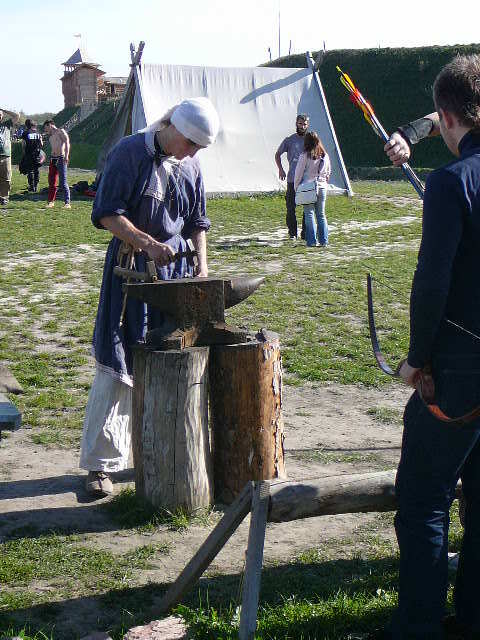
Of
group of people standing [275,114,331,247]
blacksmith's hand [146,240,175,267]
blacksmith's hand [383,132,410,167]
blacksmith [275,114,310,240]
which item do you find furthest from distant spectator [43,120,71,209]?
blacksmith's hand [383,132,410,167]

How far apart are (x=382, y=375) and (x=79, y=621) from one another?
3675 millimetres

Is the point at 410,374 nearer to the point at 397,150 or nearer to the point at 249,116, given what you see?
the point at 397,150

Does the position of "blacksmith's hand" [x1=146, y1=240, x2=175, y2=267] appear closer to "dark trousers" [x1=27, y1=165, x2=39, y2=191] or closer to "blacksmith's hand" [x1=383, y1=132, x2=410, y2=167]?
"blacksmith's hand" [x1=383, y1=132, x2=410, y2=167]

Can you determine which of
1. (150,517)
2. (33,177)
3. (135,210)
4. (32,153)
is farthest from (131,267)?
(33,177)

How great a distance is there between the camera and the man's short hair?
245 centimetres

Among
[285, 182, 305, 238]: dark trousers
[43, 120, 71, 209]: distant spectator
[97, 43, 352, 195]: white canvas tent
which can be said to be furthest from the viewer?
[97, 43, 352, 195]: white canvas tent

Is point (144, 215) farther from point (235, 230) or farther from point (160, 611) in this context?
point (235, 230)

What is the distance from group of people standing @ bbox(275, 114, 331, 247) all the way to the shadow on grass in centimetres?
882

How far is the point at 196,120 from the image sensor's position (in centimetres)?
382

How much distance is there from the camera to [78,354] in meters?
6.92

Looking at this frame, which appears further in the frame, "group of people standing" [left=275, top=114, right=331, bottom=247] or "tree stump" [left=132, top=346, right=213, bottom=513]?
"group of people standing" [left=275, top=114, right=331, bottom=247]

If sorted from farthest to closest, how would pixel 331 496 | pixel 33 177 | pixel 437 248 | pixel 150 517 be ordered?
pixel 33 177 → pixel 150 517 → pixel 331 496 → pixel 437 248

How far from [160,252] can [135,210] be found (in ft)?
0.98

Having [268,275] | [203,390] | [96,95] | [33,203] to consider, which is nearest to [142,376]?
[203,390]
